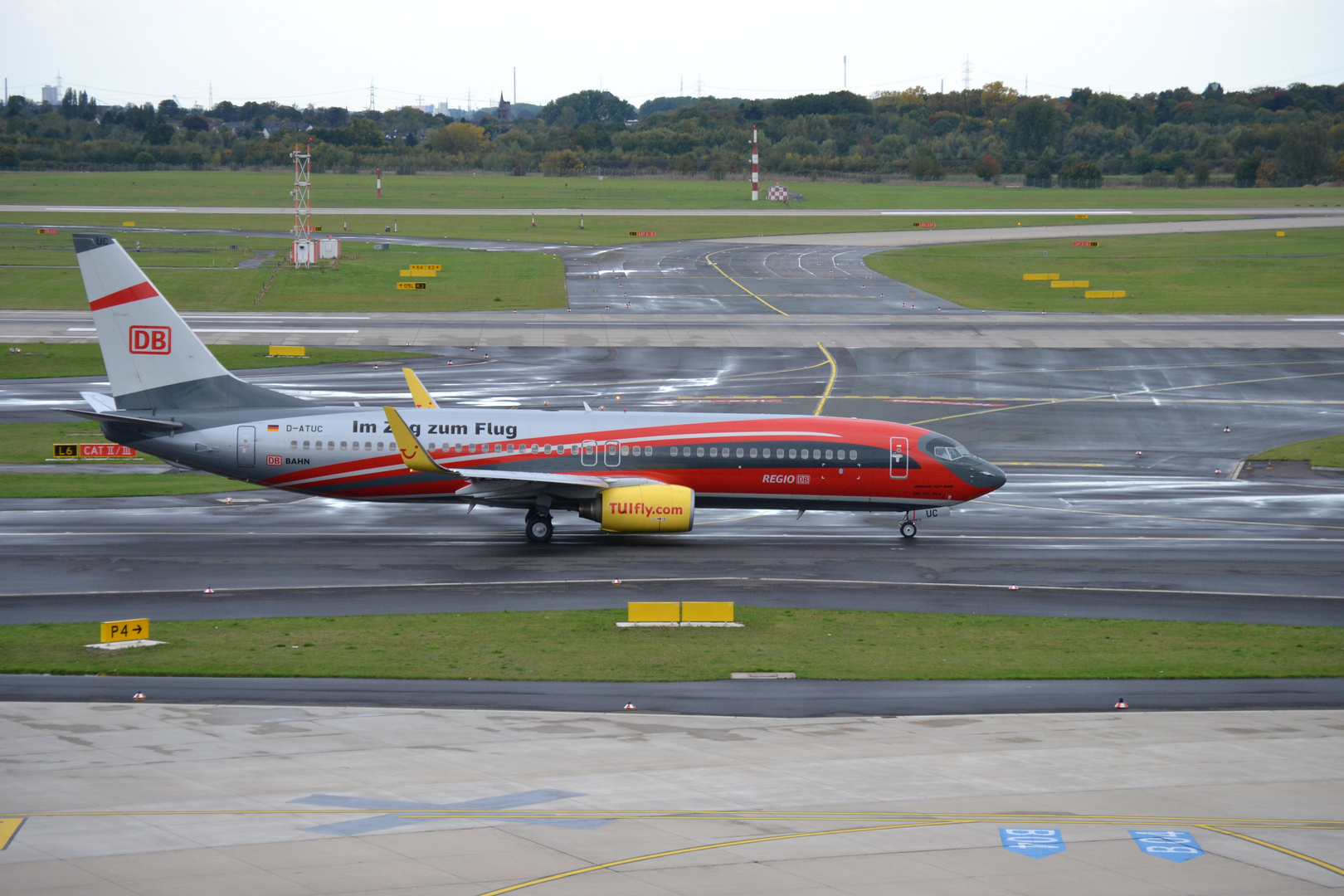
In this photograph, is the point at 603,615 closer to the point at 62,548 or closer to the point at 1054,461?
the point at 62,548

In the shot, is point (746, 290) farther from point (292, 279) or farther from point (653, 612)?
point (653, 612)

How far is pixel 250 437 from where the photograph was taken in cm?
3888

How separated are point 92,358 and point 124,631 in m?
45.4

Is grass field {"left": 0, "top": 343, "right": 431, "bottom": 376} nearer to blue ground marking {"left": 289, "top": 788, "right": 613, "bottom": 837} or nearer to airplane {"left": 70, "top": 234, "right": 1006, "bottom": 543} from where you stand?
airplane {"left": 70, "top": 234, "right": 1006, "bottom": 543}

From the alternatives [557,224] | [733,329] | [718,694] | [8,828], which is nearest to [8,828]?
[8,828]

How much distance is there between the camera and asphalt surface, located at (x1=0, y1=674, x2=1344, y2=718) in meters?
24.8

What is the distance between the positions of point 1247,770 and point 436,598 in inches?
803

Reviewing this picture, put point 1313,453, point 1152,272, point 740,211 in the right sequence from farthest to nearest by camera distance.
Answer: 1. point 740,211
2. point 1152,272
3. point 1313,453

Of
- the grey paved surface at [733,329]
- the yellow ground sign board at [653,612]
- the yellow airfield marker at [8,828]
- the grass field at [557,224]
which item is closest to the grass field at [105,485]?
the yellow ground sign board at [653,612]

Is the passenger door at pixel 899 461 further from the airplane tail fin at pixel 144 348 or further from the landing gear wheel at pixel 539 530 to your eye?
the airplane tail fin at pixel 144 348

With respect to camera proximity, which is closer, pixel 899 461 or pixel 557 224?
pixel 899 461

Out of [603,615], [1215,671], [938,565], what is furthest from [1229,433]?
[603,615]

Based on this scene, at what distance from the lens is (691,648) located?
28641 millimetres

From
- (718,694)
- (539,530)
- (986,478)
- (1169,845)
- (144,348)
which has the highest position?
(144,348)
